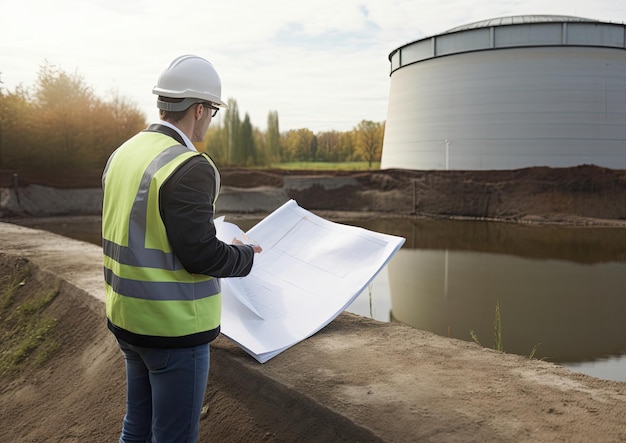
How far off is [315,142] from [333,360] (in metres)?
58.5

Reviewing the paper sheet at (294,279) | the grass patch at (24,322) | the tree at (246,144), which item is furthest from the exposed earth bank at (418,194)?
the paper sheet at (294,279)

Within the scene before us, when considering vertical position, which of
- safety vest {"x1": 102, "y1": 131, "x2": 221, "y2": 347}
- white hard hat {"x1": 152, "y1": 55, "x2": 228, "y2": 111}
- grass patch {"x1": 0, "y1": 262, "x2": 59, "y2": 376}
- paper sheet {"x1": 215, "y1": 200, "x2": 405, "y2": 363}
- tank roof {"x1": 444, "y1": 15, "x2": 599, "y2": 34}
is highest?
tank roof {"x1": 444, "y1": 15, "x2": 599, "y2": 34}

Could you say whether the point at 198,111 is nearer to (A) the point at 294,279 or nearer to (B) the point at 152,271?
(B) the point at 152,271

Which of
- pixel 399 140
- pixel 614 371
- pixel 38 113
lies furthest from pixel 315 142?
pixel 614 371

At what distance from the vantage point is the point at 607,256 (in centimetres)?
1360

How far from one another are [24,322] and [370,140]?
5423 centimetres

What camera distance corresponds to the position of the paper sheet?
131 inches

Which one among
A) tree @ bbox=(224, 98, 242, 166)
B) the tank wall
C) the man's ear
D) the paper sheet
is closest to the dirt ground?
the paper sheet

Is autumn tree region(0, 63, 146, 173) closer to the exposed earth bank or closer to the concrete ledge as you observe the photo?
the exposed earth bank

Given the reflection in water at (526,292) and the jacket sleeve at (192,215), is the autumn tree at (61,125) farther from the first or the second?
the jacket sleeve at (192,215)

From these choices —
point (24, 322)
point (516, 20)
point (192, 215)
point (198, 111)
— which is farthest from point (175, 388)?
point (516, 20)

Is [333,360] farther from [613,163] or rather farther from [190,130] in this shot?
[613,163]

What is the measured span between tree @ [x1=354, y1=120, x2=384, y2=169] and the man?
56209 mm

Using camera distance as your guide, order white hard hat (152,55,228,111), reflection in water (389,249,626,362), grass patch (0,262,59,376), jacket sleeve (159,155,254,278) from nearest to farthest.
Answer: jacket sleeve (159,155,254,278)
white hard hat (152,55,228,111)
grass patch (0,262,59,376)
reflection in water (389,249,626,362)
